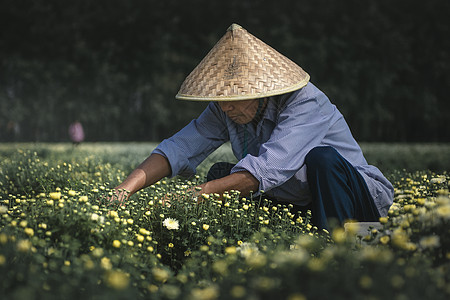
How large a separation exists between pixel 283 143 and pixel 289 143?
0.04 meters

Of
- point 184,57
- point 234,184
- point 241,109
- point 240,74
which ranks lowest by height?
point 184,57

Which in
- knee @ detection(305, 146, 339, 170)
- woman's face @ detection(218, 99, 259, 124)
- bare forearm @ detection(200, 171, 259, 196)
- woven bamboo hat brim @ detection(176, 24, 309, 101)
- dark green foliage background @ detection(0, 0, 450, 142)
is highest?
woven bamboo hat brim @ detection(176, 24, 309, 101)

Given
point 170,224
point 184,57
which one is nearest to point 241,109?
point 170,224

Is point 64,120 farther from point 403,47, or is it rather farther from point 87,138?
point 403,47

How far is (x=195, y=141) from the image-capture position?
3166 mm

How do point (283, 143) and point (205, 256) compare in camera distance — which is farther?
point (283, 143)

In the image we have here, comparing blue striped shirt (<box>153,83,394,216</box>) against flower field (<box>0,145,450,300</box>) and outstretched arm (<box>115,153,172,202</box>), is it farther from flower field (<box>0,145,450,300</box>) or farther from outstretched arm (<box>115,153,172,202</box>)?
flower field (<box>0,145,450,300</box>)

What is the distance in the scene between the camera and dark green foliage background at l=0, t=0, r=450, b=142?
2138 cm

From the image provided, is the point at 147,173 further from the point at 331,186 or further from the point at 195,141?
the point at 331,186

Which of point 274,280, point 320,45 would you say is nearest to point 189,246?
point 274,280

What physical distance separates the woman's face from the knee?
1.54 feet

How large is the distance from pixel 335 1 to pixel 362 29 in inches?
74.4

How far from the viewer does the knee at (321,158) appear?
2.59m

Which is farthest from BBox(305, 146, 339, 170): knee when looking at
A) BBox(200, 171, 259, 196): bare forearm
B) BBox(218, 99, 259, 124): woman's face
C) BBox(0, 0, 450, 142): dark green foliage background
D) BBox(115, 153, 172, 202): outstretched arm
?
BBox(0, 0, 450, 142): dark green foliage background
